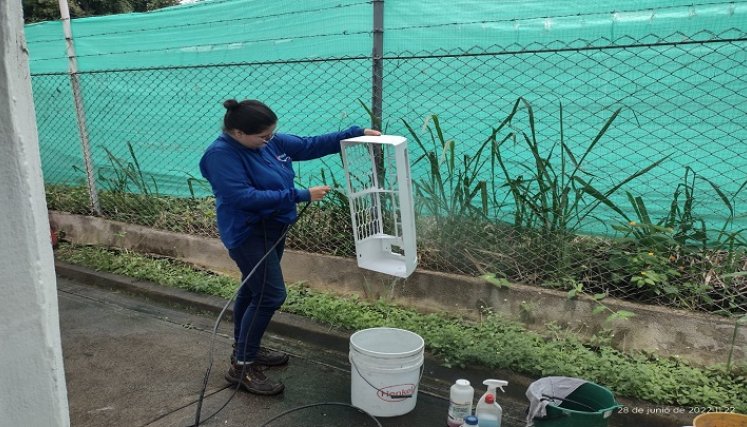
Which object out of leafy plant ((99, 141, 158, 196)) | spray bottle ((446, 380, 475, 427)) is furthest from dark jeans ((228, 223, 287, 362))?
leafy plant ((99, 141, 158, 196))

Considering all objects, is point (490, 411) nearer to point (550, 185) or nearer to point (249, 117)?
point (550, 185)

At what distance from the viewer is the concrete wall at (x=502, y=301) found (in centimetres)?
284

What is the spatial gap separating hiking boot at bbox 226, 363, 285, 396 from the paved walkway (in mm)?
39

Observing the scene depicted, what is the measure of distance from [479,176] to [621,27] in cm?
122

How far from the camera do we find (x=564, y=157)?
3270 mm

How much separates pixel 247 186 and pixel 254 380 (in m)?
1.12

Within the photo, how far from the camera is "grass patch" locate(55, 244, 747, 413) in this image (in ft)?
8.68

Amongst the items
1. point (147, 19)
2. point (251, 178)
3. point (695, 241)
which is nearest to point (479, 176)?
point (695, 241)

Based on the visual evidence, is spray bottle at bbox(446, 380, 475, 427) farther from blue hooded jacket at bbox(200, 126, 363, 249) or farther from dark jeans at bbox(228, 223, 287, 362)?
blue hooded jacket at bbox(200, 126, 363, 249)

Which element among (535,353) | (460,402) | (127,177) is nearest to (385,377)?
(460,402)

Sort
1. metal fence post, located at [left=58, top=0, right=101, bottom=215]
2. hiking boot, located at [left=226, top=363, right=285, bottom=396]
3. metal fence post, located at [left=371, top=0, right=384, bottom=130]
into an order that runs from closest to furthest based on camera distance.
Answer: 1. hiking boot, located at [left=226, top=363, right=285, bottom=396]
2. metal fence post, located at [left=371, top=0, right=384, bottom=130]
3. metal fence post, located at [left=58, top=0, right=101, bottom=215]

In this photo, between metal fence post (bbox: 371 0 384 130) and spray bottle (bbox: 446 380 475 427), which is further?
metal fence post (bbox: 371 0 384 130)

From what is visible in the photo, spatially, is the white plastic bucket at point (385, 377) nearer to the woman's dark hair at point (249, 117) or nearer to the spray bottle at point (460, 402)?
the spray bottle at point (460, 402)
